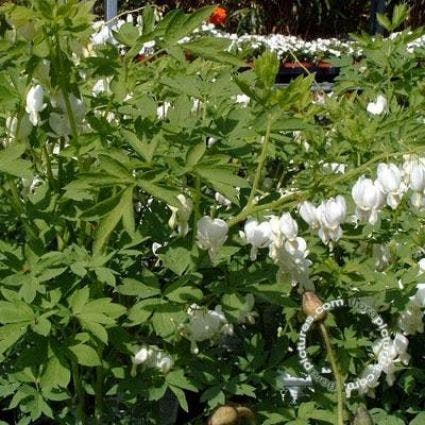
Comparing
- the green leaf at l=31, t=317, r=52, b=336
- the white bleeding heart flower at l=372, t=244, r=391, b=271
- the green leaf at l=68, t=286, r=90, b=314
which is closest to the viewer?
the green leaf at l=31, t=317, r=52, b=336

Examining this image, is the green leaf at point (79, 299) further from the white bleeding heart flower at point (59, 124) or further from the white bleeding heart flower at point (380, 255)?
the white bleeding heart flower at point (380, 255)

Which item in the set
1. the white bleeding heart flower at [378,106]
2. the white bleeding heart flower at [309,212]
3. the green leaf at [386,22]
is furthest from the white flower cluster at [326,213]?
the green leaf at [386,22]

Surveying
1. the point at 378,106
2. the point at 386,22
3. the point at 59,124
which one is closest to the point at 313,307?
the point at 59,124

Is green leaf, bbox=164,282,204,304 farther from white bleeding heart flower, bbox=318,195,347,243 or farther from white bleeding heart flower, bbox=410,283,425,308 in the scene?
white bleeding heart flower, bbox=410,283,425,308

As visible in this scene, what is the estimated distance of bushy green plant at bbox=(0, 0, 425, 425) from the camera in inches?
69.2

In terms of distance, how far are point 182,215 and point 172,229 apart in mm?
167

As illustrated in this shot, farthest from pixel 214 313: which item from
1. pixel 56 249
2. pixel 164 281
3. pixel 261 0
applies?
pixel 261 0

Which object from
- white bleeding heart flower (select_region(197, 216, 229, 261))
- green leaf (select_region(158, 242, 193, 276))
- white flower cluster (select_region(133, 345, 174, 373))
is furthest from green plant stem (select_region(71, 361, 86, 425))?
white bleeding heart flower (select_region(197, 216, 229, 261))

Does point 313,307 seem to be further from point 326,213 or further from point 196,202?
point 196,202

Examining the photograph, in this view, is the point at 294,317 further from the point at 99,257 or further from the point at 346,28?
→ the point at 346,28

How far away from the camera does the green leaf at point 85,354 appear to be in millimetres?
Result: 1765

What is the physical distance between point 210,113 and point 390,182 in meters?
0.61

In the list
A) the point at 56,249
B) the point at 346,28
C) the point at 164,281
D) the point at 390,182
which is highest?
the point at 390,182

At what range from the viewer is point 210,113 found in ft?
7.23
